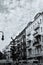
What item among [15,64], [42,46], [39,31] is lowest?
[15,64]

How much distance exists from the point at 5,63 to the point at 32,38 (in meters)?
21.7

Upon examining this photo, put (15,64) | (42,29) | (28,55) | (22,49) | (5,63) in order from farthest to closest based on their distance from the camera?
(22,49) < (28,55) < (42,29) < (15,64) < (5,63)

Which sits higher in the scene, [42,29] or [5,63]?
[42,29]

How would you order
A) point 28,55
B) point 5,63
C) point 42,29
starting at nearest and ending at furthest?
point 5,63
point 42,29
point 28,55

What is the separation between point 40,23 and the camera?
5716 cm

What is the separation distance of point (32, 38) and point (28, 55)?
270 inches

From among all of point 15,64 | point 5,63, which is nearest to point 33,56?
point 15,64

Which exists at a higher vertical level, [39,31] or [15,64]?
[39,31]

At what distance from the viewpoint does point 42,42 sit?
179 ft

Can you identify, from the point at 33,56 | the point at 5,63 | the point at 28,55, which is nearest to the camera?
the point at 5,63

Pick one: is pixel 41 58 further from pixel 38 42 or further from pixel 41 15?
pixel 41 15

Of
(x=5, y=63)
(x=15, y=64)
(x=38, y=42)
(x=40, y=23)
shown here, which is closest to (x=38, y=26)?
(x=40, y=23)

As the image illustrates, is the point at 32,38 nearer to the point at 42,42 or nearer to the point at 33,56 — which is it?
the point at 33,56

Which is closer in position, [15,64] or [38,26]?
[15,64]
